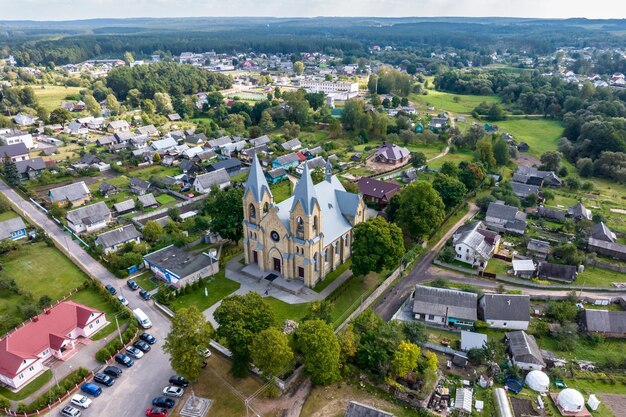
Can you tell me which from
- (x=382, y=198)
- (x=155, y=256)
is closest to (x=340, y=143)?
(x=382, y=198)

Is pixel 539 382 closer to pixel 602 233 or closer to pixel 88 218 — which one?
pixel 602 233

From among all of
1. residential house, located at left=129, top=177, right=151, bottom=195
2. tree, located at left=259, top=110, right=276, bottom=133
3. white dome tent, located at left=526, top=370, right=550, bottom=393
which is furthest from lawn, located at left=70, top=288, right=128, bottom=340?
tree, located at left=259, top=110, right=276, bottom=133

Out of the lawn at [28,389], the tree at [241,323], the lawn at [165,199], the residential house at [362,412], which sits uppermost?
the tree at [241,323]

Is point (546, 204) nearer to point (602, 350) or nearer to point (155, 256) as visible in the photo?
point (602, 350)

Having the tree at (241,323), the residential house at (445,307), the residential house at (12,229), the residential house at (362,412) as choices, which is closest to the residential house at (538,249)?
the residential house at (445,307)

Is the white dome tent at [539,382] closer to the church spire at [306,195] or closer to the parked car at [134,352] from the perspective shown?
the church spire at [306,195]

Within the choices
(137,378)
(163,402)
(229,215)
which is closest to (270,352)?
(163,402)

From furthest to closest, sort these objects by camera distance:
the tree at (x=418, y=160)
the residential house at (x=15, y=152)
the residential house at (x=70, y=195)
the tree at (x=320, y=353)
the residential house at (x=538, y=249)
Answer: the tree at (x=418, y=160)
the residential house at (x=15, y=152)
the residential house at (x=70, y=195)
the residential house at (x=538, y=249)
the tree at (x=320, y=353)
